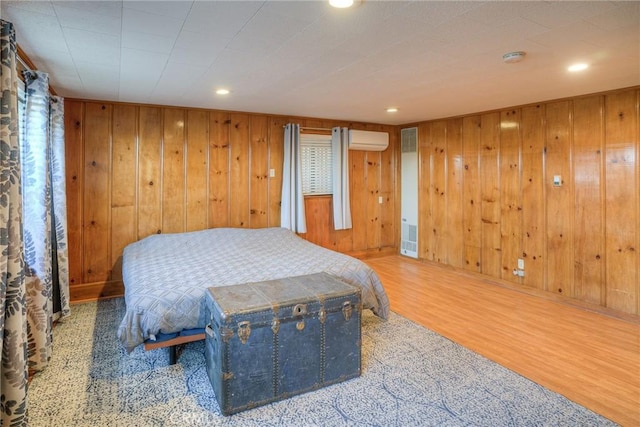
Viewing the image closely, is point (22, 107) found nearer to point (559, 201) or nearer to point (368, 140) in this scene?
point (368, 140)

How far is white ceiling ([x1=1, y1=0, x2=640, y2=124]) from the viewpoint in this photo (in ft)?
6.25

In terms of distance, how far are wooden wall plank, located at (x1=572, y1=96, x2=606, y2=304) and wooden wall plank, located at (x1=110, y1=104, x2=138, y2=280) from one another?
15.5 ft

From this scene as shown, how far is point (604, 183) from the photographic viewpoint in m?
3.65

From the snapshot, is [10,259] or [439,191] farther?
[439,191]

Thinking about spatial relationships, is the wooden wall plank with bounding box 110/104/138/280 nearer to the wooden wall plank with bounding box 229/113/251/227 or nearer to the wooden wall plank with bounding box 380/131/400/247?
the wooden wall plank with bounding box 229/113/251/227

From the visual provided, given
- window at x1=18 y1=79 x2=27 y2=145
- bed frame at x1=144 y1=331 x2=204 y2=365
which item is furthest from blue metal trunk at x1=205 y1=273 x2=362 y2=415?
window at x1=18 y1=79 x2=27 y2=145

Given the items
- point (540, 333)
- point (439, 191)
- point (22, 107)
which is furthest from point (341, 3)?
point (439, 191)

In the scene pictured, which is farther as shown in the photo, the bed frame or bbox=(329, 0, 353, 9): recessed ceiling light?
the bed frame

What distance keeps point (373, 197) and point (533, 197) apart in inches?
89.8

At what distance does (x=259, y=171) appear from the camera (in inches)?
193

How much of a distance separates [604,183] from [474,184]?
1493mm

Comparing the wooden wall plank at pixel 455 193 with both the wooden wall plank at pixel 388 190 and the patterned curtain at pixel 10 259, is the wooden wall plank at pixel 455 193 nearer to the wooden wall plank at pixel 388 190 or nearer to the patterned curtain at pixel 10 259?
the wooden wall plank at pixel 388 190

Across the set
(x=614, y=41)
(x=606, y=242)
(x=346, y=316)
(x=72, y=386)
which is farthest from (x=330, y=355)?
(x=606, y=242)

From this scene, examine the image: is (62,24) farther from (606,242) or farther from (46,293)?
(606,242)
